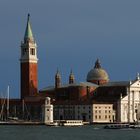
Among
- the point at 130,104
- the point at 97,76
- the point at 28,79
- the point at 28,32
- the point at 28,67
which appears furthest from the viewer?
the point at 97,76

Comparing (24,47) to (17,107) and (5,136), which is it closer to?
(17,107)

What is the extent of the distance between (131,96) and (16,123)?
18.4 metres

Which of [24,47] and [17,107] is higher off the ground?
[24,47]

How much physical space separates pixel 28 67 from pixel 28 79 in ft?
5.77

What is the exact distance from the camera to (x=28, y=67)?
117 meters

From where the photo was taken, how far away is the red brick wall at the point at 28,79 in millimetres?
116750

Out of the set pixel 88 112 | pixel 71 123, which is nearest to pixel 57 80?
pixel 88 112

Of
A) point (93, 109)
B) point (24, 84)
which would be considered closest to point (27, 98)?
point (24, 84)

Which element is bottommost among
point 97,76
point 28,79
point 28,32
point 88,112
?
point 88,112

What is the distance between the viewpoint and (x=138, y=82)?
117750 millimetres

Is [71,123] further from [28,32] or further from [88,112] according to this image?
[28,32]

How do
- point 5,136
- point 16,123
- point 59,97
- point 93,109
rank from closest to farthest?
point 5,136 < point 16,123 < point 93,109 < point 59,97

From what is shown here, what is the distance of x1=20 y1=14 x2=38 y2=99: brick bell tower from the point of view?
383 feet

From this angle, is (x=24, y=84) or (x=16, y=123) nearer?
(x=16, y=123)
